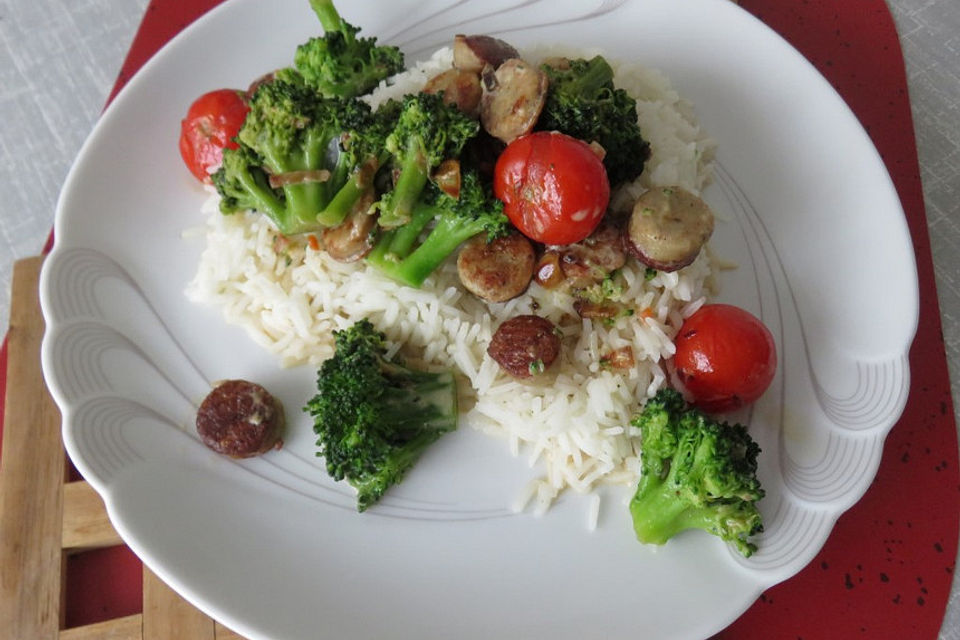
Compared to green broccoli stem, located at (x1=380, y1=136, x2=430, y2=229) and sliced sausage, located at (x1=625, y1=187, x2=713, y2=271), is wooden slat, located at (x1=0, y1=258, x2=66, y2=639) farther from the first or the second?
sliced sausage, located at (x1=625, y1=187, x2=713, y2=271)

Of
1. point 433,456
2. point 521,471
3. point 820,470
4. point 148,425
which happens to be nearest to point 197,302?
point 148,425

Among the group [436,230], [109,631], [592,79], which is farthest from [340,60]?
[109,631]

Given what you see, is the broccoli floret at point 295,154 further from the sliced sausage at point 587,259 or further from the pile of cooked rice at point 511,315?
the sliced sausage at point 587,259

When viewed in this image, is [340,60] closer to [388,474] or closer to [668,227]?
[668,227]

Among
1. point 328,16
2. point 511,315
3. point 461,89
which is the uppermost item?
point 328,16

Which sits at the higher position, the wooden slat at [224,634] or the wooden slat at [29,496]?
the wooden slat at [29,496]

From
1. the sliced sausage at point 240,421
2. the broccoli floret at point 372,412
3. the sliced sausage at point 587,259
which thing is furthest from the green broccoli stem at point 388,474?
the sliced sausage at point 587,259
